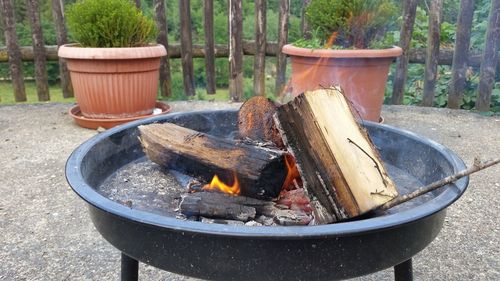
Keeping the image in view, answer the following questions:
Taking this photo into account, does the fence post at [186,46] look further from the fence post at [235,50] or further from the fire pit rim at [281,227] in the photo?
the fire pit rim at [281,227]

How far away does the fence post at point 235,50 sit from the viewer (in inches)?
157

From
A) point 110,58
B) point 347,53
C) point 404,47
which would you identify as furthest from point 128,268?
point 404,47

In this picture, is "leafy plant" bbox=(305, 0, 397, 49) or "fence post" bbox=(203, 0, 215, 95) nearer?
"leafy plant" bbox=(305, 0, 397, 49)

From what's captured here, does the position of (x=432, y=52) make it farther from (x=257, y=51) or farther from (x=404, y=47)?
(x=257, y=51)

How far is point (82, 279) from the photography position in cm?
162

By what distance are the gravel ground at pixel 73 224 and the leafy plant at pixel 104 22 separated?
72 centimetres

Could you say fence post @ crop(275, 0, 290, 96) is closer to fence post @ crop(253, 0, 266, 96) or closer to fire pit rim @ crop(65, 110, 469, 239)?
fence post @ crop(253, 0, 266, 96)

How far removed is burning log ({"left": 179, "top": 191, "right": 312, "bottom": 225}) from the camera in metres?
1.15

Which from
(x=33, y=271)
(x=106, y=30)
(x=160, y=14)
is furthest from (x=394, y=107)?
(x=33, y=271)

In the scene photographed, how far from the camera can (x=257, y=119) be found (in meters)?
1.55

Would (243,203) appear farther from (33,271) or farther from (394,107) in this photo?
(394,107)

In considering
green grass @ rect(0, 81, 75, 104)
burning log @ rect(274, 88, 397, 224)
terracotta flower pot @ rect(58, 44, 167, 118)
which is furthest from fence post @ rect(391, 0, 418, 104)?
green grass @ rect(0, 81, 75, 104)

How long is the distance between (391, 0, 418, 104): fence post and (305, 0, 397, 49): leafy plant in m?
0.79

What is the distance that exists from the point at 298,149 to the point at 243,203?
0.71ft
